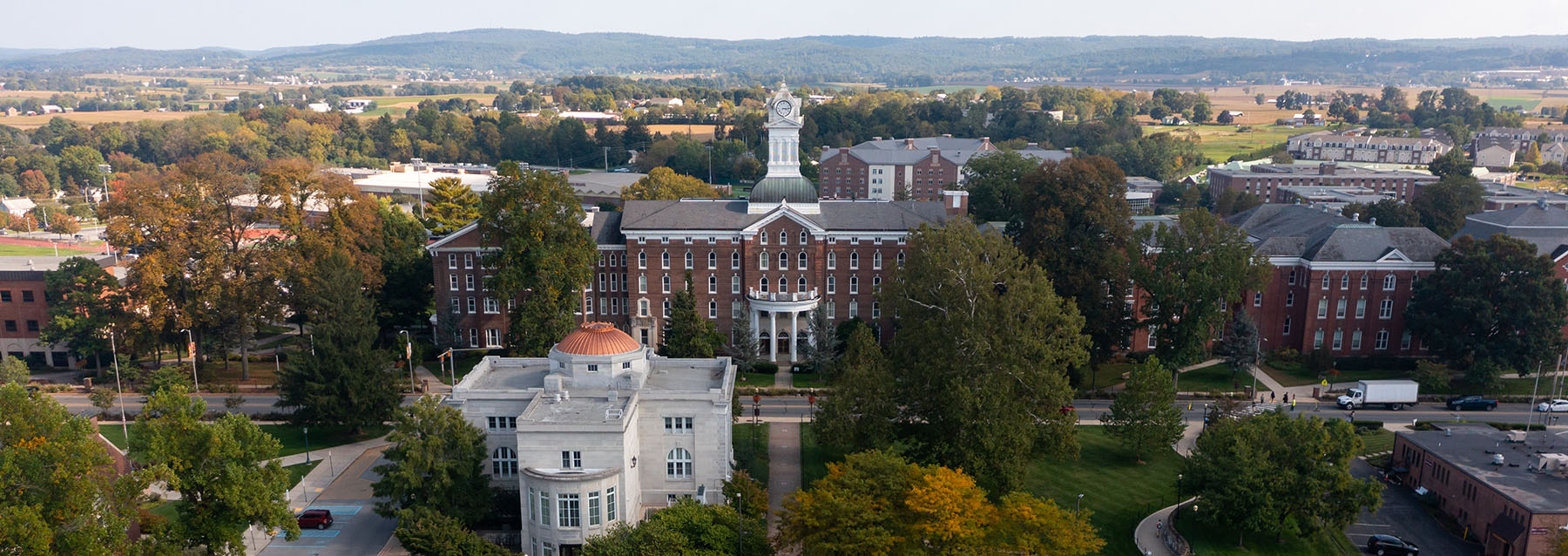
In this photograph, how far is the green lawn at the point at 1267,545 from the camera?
5053 cm

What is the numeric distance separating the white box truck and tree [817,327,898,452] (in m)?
37.2

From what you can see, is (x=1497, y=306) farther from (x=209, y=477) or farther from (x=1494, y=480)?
(x=209, y=477)

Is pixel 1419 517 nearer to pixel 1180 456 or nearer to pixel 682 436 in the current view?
pixel 1180 456

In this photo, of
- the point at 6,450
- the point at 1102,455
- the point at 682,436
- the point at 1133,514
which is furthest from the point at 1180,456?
the point at 6,450

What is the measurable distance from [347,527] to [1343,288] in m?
74.8

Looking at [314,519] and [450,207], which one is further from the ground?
[450,207]

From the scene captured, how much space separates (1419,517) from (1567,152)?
170 metres

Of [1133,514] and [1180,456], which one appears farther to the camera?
[1180,456]

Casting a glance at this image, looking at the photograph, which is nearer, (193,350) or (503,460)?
(503,460)

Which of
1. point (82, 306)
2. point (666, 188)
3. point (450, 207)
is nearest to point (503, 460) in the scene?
point (82, 306)

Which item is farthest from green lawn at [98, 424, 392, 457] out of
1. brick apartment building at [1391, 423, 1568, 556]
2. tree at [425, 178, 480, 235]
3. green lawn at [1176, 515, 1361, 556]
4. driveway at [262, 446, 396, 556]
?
brick apartment building at [1391, 423, 1568, 556]

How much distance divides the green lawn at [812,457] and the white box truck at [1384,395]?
126 feet

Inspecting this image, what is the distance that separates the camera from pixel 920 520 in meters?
43.6

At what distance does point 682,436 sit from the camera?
175 ft
